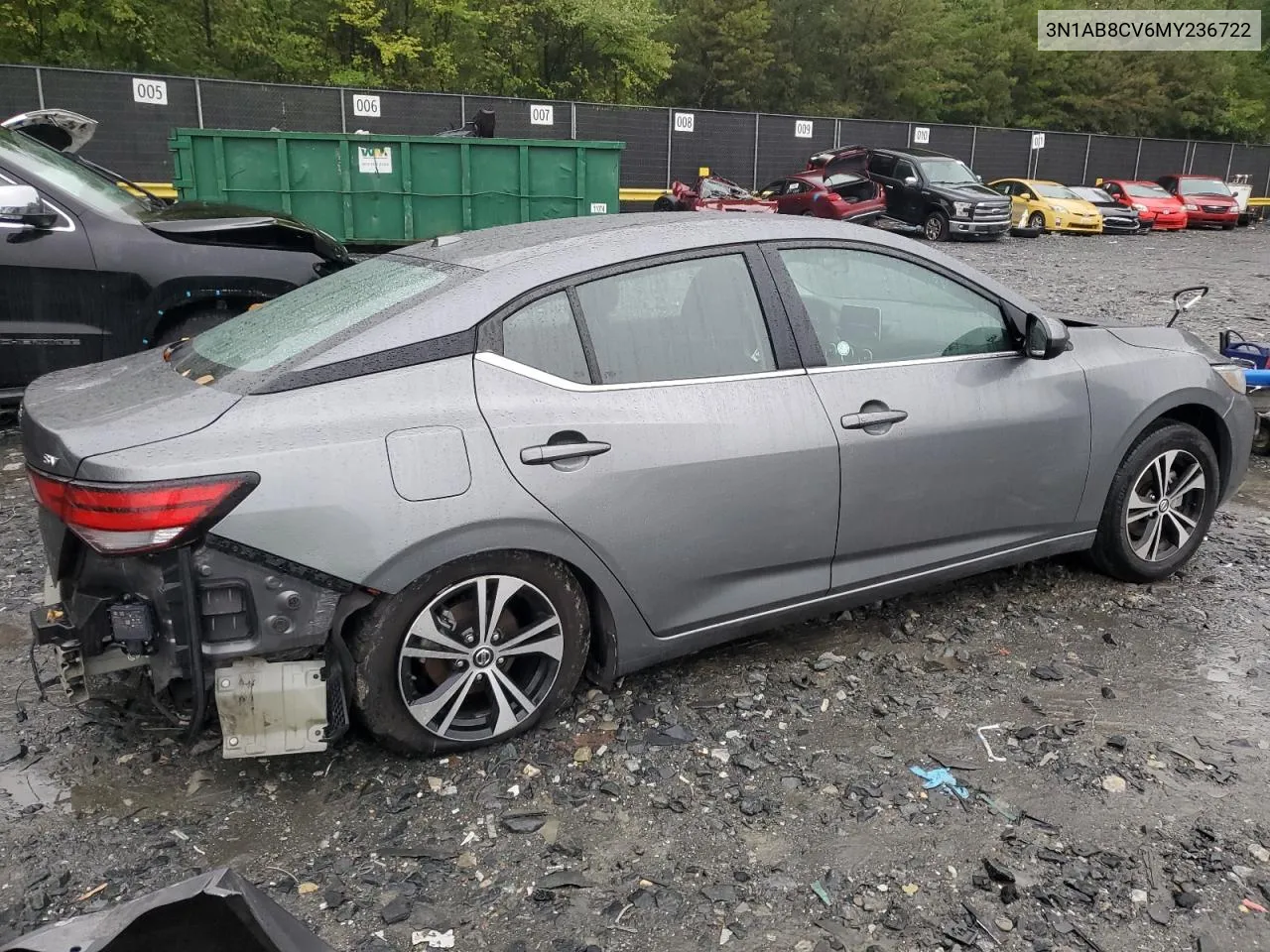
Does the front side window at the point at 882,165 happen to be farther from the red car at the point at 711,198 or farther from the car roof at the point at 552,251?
the car roof at the point at 552,251

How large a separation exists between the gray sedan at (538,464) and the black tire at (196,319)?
9.00 ft

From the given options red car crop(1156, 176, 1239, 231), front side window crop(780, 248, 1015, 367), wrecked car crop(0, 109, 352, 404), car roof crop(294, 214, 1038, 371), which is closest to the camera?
car roof crop(294, 214, 1038, 371)

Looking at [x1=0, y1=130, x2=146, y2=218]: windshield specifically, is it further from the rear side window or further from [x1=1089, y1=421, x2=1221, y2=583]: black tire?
[x1=1089, y1=421, x2=1221, y2=583]: black tire

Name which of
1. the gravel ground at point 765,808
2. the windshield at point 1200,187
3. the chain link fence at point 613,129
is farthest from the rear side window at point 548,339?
the windshield at point 1200,187

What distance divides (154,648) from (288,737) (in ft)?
1.40

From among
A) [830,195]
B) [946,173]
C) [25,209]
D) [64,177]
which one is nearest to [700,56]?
[946,173]

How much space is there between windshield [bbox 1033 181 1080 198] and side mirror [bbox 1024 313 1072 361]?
23699 millimetres

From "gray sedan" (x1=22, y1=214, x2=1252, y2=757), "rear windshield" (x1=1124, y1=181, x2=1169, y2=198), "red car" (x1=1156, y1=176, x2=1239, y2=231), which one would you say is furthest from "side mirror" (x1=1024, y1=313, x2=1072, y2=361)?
"red car" (x1=1156, y1=176, x2=1239, y2=231)

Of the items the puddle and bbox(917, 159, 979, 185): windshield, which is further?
bbox(917, 159, 979, 185): windshield

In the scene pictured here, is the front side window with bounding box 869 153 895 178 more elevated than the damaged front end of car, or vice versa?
the front side window with bounding box 869 153 895 178

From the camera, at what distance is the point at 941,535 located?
3.82 m

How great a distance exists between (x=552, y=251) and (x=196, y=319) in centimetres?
361

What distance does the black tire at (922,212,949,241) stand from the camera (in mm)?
22359

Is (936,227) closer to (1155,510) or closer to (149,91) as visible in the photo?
(149,91)
